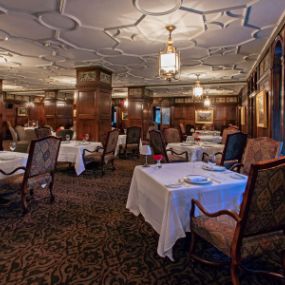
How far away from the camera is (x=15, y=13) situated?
3412mm

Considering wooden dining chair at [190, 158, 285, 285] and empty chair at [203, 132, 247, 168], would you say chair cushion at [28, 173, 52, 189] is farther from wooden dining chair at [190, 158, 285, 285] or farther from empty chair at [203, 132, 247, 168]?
empty chair at [203, 132, 247, 168]

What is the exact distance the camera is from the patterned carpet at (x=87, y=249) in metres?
1.92

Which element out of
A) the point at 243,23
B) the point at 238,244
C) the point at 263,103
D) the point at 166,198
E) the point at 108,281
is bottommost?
the point at 108,281

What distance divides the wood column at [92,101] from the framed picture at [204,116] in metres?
8.20

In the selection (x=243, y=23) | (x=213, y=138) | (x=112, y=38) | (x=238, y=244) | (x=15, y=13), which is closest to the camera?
(x=238, y=244)

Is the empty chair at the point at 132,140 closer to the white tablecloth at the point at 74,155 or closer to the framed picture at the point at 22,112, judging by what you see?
the white tablecloth at the point at 74,155

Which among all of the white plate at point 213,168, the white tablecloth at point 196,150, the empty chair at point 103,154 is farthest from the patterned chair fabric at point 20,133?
the white plate at point 213,168

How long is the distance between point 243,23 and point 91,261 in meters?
3.85

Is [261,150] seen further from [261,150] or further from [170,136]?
[170,136]

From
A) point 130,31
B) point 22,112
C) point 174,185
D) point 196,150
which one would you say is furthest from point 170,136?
point 22,112

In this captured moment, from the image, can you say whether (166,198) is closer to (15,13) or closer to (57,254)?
(57,254)

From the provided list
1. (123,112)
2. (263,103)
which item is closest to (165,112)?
(123,112)

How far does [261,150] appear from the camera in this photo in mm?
3090

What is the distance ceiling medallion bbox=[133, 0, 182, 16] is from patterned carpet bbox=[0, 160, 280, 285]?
274cm
